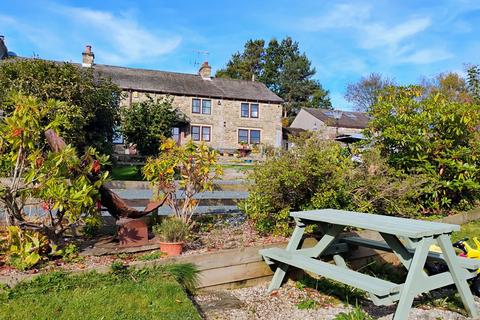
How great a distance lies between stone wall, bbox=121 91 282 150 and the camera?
3014cm

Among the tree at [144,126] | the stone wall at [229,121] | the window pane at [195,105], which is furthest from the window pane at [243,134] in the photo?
the tree at [144,126]

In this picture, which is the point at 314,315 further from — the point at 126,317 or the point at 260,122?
the point at 260,122

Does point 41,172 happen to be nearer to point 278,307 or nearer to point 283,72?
point 278,307

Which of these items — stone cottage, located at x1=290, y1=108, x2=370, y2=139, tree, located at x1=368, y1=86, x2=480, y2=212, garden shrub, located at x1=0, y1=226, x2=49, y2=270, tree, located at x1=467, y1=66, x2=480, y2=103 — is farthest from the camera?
stone cottage, located at x1=290, y1=108, x2=370, y2=139

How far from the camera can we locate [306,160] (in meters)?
5.36

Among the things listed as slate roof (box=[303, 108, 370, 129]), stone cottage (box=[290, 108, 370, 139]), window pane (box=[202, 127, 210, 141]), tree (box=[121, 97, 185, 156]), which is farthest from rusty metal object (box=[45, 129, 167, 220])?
slate roof (box=[303, 108, 370, 129])

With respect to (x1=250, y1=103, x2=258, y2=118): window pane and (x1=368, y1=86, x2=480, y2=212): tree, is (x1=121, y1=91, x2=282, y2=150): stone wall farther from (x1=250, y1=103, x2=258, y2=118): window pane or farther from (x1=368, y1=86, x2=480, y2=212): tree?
(x1=368, y1=86, x2=480, y2=212): tree

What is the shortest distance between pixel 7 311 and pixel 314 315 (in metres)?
2.78

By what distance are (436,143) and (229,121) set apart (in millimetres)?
24850

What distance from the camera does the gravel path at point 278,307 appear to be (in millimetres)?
3801

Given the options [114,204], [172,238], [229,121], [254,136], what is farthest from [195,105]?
[172,238]

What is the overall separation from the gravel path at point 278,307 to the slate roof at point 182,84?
85.5 ft

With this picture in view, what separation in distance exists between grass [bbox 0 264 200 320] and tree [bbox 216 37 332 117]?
52.3m

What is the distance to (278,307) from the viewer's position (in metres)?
4.04
